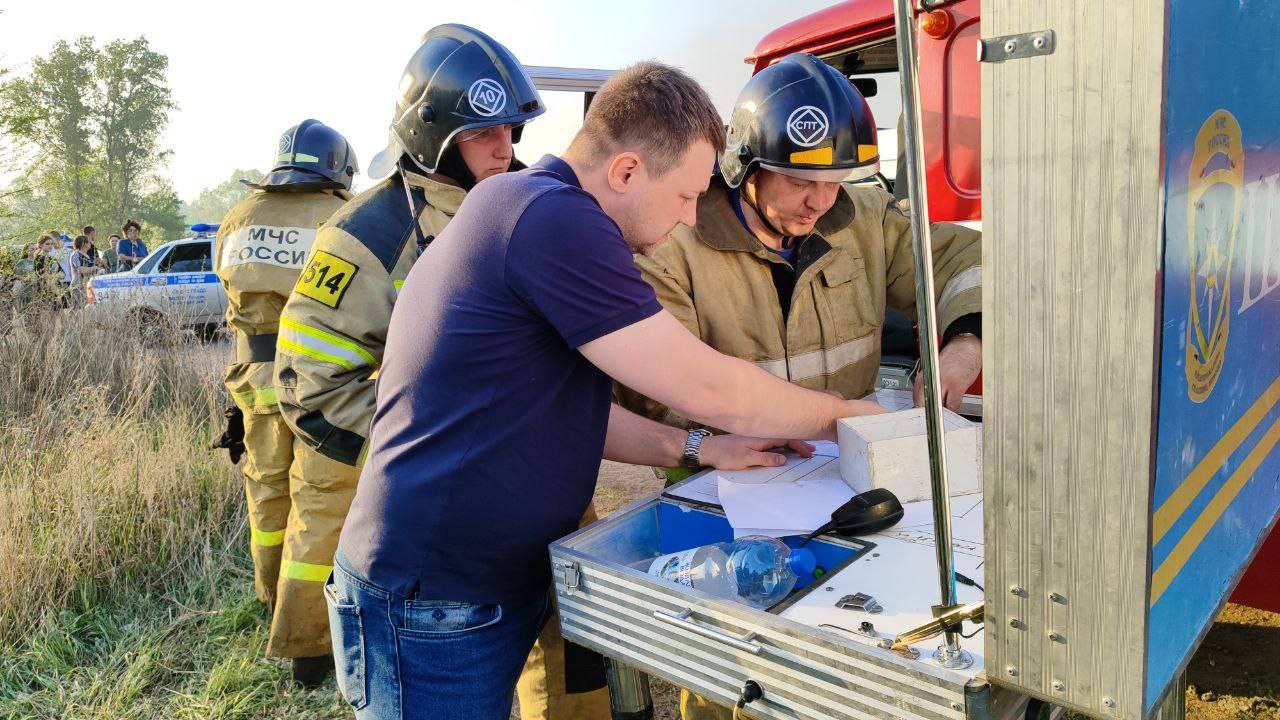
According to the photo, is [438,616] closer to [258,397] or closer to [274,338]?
[258,397]

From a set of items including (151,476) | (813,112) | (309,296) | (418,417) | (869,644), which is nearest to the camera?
(869,644)

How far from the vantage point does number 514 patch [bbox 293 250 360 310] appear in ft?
8.31

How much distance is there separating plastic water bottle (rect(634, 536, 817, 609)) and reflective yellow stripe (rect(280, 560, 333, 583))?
2.01 m

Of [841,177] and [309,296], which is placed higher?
[841,177]

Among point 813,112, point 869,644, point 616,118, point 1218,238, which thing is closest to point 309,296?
point 616,118

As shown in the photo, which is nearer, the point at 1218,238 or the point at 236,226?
the point at 1218,238

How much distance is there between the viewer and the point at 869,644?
3.83 feet

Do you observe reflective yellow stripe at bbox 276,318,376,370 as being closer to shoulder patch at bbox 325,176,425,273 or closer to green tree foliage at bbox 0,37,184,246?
shoulder patch at bbox 325,176,425,273

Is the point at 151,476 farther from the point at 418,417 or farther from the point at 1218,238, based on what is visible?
the point at 1218,238

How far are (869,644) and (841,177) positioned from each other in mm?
1446

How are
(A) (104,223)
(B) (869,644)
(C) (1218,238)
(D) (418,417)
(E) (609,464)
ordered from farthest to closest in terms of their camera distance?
(A) (104,223), (E) (609,464), (D) (418,417), (B) (869,644), (C) (1218,238)

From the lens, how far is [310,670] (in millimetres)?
3359

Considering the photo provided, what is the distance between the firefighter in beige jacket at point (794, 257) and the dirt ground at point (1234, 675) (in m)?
1.50

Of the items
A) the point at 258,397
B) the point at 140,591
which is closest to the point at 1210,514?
the point at 258,397
